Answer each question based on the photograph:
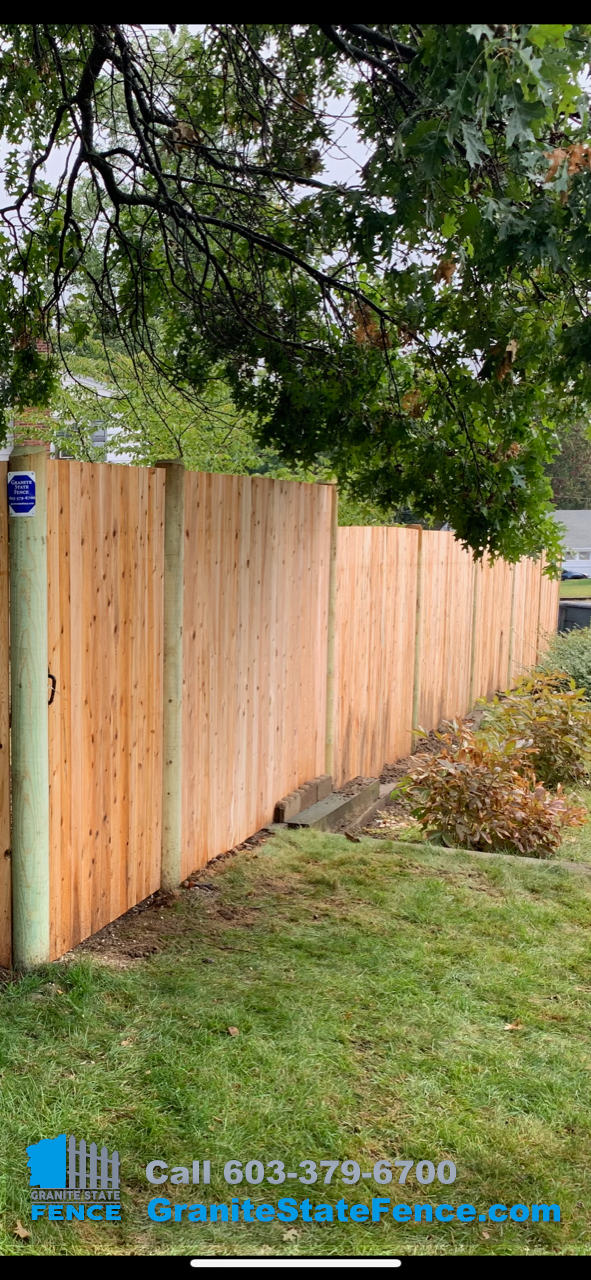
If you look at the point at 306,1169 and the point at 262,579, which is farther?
the point at 262,579

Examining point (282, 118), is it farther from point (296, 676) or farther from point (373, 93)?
point (296, 676)

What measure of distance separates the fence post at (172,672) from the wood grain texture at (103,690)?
0.05 m

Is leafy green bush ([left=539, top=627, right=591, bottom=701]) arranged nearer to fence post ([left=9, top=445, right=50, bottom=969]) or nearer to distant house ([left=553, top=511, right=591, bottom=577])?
fence post ([left=9, top=445, right=50, bottom=969])

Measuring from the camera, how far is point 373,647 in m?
8.31

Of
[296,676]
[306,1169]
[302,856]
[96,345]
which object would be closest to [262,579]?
[296,676]

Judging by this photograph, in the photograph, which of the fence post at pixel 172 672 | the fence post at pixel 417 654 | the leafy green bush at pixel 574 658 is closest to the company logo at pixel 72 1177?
the fence post at pixel 172 672

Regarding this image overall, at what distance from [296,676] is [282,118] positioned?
11.3ft

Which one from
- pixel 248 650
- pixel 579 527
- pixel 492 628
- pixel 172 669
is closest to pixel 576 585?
pixel 579 527

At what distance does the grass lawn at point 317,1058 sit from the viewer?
8.71 ft

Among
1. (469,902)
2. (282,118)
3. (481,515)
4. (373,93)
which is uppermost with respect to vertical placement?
(282,118)

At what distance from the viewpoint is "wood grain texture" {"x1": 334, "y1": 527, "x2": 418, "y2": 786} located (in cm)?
759

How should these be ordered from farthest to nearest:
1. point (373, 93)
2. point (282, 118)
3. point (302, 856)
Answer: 1. point (282, 118)
2. point (302, 856)
3. point (373, 93)

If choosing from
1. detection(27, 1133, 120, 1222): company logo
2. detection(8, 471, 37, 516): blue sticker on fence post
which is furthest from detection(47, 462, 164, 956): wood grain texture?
detection(27, 1133, 120, 1222): company logo

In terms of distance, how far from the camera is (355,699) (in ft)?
26.0
